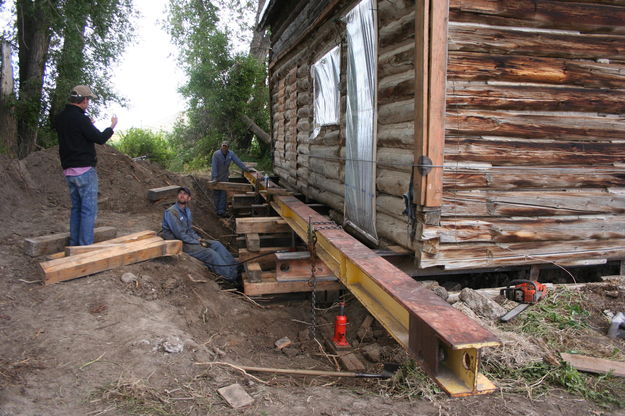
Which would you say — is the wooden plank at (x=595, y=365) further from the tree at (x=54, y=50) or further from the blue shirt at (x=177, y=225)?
the tree at (x=54, y=50)

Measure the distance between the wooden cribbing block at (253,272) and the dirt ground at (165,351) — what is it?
332 mm

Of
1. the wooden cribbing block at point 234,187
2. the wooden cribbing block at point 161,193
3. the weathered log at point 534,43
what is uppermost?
A: the weathered log at point 534,43

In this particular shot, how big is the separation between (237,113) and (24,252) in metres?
13.9

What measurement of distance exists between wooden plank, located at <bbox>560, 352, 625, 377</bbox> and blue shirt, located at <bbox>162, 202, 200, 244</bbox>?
5358 millimetres

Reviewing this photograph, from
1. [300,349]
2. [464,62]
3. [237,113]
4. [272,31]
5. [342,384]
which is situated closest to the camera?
[342,384]

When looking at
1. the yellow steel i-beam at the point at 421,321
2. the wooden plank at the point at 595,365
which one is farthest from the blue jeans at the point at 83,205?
the wooden plank at the point at 595,365

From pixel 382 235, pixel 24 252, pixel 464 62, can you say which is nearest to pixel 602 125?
pixel 464 62

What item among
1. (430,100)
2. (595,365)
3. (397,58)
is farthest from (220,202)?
(595,365)

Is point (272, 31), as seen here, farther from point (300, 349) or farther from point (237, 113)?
point (300, 349)

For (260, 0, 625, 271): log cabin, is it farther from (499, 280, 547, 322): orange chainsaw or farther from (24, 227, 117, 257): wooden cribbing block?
(24, 227, 117, 257): wooden cribbing block

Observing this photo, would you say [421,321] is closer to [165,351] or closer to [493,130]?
[165,351]

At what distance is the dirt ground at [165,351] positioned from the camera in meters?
3.03

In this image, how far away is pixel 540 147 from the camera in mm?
4723

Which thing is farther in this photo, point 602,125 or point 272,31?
point 272,31
